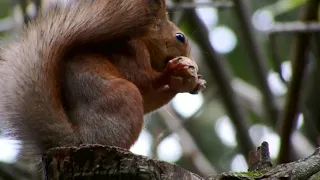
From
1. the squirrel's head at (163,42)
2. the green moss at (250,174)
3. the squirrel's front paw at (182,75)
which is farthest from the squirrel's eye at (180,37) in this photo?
the green moss at (250,174)

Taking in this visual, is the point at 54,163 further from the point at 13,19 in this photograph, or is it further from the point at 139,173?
the point at 13,19

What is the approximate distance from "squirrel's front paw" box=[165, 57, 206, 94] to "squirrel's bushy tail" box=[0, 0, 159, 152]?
0.20 meters

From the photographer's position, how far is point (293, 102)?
3951mm

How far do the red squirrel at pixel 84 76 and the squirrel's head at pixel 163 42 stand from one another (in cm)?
12

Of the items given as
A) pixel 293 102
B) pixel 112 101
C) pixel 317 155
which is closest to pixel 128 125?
pixel 112 101

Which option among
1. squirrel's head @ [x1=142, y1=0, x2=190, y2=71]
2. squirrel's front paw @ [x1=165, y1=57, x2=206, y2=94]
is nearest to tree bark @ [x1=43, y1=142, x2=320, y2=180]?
squirrel's front paw @ [x1=165, y1=57, x2=206, y2=94]

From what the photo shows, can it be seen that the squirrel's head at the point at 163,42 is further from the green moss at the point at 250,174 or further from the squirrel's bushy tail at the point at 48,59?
the green moss at the point at 250,174

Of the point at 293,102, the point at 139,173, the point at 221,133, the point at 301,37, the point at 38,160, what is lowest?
the point at 139,173

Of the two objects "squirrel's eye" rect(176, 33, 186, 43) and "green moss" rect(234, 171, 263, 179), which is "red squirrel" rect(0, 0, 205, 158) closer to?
"squirrel's eye" rect(176, 33, 186, 43)

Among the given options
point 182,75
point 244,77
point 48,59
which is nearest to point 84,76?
point 48,59

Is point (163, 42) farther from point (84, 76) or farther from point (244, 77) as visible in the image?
point (244, 77)

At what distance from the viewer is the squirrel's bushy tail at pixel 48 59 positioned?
250 cm

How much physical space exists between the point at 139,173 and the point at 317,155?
659 mm

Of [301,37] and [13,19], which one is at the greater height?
[13,19]
